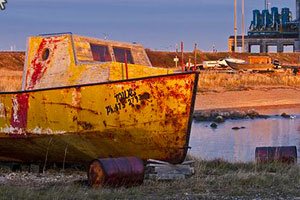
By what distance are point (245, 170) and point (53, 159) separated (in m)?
3.66

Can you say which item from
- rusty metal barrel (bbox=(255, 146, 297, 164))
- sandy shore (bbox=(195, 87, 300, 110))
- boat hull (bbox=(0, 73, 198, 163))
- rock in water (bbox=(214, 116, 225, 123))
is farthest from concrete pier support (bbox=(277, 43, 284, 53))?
boat hull (bbox=(0, 73, 198, 163))

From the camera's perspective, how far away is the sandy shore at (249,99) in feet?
112

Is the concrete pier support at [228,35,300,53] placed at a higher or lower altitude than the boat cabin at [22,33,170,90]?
higher

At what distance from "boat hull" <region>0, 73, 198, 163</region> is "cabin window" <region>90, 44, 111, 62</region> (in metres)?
1.57

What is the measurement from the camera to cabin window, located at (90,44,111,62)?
13.4 metres

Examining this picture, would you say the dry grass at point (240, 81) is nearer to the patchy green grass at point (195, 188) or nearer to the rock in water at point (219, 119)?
the rock in water at point (219, 119)

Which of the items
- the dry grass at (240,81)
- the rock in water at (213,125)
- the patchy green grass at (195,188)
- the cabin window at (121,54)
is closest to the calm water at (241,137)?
the rock in water at (213,125)

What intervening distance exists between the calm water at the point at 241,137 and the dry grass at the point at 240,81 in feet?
28.0

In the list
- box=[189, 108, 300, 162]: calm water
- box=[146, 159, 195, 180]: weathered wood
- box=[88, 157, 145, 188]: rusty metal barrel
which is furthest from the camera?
box=[189, 108, 300, 162]: calm water

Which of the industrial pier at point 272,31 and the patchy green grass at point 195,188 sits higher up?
the industrial pier at point 272,31

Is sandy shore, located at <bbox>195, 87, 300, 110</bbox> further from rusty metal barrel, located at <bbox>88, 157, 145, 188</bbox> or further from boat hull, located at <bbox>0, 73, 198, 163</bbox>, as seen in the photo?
rusty metal barrel, located at <bbox>88, 157, 145, 188</bbox>

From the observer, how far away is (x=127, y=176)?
34.2 ft

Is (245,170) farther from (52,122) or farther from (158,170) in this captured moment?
(52,122)

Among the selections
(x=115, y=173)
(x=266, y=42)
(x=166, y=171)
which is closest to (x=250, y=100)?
(x=166, y=171)
